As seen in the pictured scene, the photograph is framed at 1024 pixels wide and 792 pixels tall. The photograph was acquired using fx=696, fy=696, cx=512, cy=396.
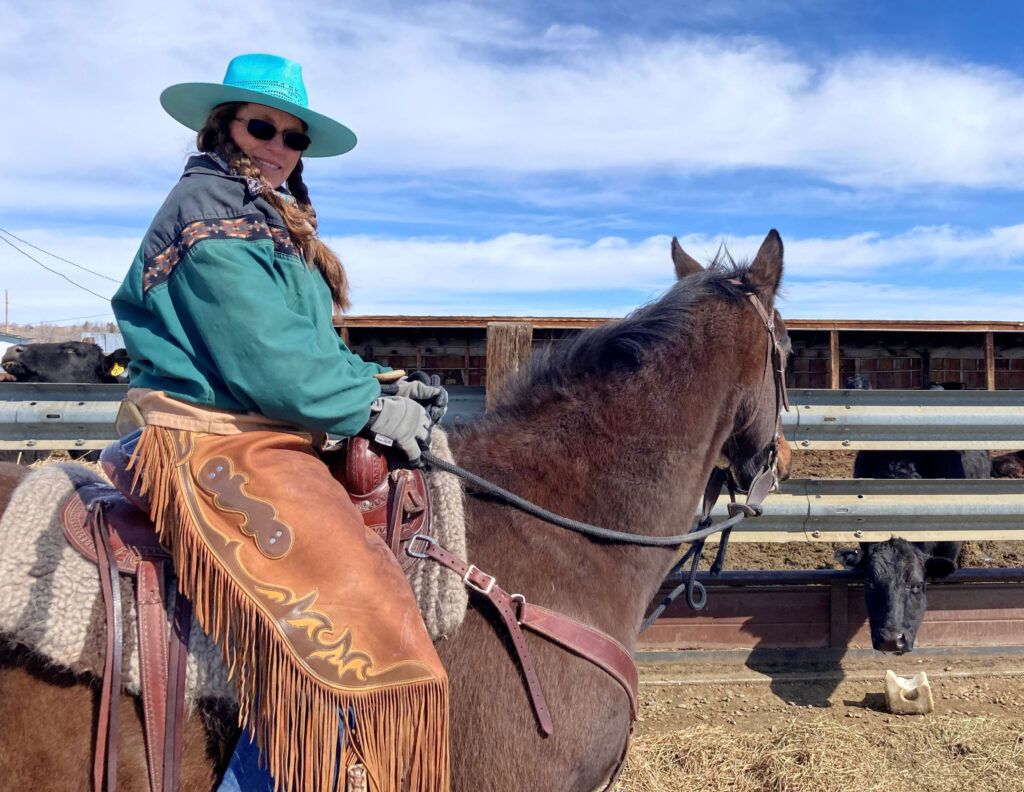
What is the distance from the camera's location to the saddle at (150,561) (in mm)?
1652

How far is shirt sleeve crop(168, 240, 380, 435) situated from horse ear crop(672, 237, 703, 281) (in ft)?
5.13

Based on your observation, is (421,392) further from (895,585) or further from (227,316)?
(895,585)

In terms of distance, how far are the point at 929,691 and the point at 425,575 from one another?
157 inches

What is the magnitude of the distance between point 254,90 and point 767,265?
67.4 inches

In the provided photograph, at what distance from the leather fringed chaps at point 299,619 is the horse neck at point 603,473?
0.41 metres

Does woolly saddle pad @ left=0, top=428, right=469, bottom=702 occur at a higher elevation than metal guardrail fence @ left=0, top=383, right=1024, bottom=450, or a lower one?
lower

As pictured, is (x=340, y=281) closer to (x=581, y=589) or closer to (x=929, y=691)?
(x=581, y=589)

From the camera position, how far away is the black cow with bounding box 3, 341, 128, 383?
13617mm

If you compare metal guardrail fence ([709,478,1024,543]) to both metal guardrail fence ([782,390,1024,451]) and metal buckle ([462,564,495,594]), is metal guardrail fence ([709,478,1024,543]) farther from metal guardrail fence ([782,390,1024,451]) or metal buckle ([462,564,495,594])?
metal buckle ([462,564,495,594])

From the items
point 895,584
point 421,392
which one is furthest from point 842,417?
point 421,392

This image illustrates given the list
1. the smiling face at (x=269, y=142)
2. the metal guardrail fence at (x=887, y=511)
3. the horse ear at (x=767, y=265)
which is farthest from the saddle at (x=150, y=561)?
the metal guardrail fence at (x=887, y=511)

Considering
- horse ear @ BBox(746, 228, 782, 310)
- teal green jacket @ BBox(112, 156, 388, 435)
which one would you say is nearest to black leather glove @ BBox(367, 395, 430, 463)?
teal green jacket @ BBox(112, 156, 388, 435)

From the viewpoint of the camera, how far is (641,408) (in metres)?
2.23

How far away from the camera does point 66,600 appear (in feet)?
5.44
